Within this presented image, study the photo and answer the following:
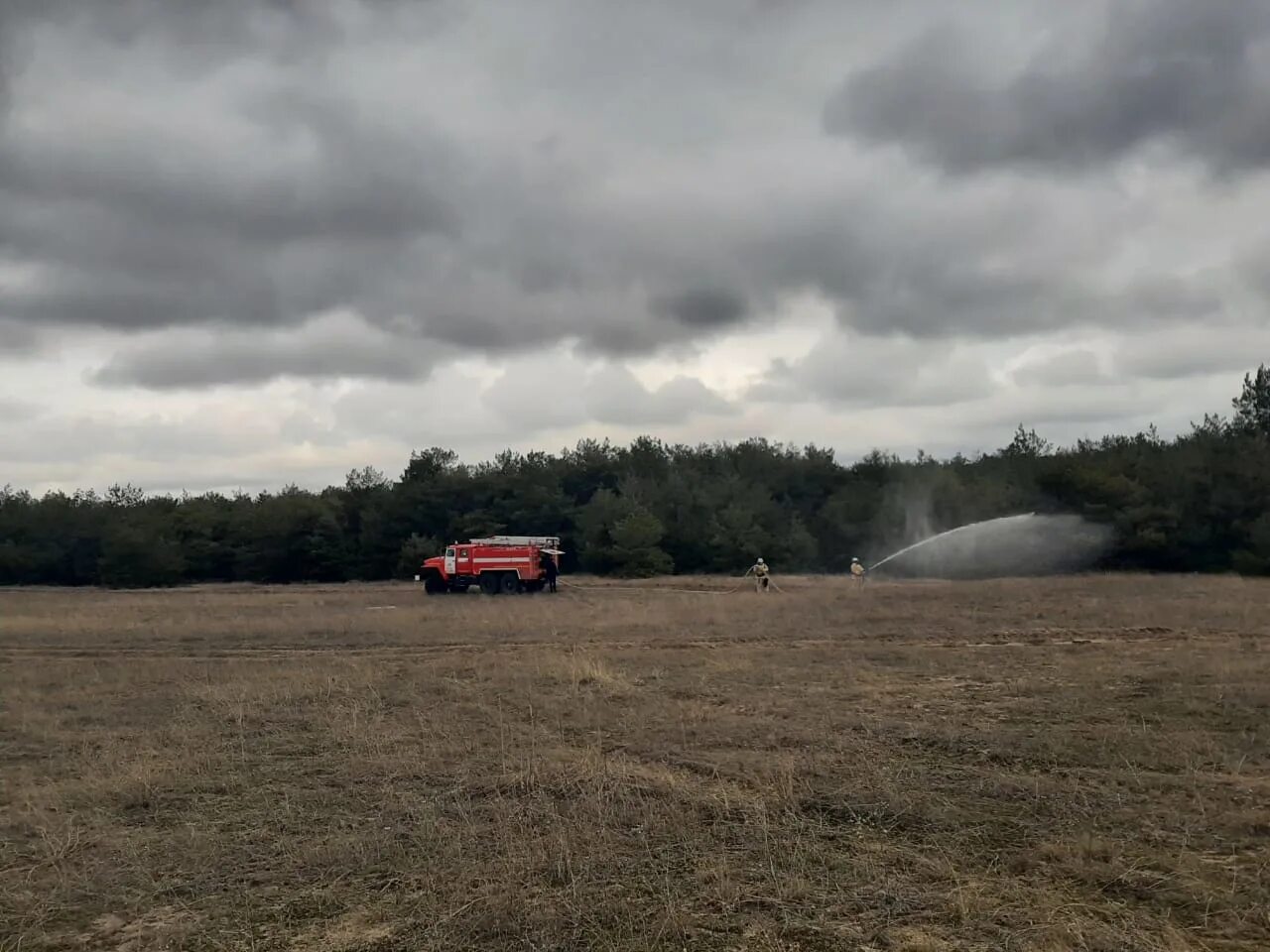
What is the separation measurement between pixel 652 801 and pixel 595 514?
48717mm

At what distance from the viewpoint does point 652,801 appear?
847 cm

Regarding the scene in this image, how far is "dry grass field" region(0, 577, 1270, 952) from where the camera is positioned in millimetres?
6102

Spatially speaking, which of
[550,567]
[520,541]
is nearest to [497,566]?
[520,541]

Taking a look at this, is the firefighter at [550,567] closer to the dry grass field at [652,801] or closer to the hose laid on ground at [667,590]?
the hose laid on ground at [667,590]

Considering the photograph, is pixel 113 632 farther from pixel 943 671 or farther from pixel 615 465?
pixel 615 465

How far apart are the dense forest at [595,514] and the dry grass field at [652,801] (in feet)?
116

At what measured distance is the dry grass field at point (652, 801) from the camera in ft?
20.0

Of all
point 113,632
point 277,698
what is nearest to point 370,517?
point 113,632

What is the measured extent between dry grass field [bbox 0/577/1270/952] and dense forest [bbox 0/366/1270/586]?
1389 inches

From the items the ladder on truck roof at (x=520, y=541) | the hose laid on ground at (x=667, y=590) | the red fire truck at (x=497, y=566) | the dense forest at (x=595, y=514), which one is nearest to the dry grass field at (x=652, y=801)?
the hose laid on ground at (x=667, y=590)

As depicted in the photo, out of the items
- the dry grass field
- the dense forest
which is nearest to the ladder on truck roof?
the dense forest

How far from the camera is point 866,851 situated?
7152mm

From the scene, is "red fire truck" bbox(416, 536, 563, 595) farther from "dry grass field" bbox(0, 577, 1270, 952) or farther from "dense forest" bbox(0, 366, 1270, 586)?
"dry grass field" bbox(0, 577, 1270, 952)

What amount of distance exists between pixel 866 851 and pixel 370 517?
56349 mm
